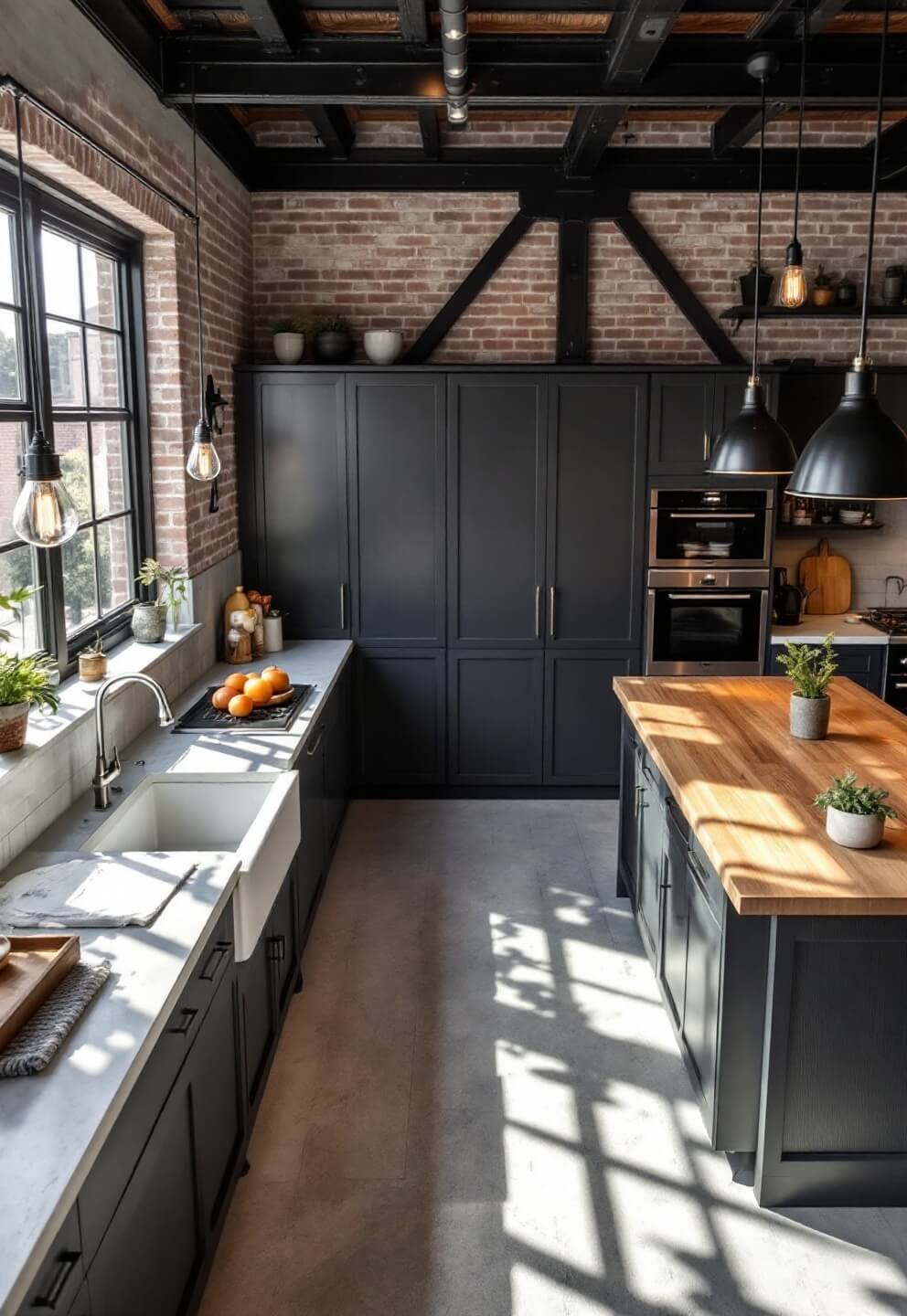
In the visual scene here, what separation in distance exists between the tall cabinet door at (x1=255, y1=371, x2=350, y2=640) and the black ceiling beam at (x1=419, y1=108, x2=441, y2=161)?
1286 mm

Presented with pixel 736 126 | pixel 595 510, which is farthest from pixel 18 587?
pixel 736 126

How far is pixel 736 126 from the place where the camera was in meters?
5.45

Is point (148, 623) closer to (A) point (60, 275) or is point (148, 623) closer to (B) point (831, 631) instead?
(A) point (60, 275)

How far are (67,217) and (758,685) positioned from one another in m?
3.28

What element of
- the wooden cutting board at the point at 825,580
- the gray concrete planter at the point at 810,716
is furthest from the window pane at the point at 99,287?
the wooden cutting board at the point at 825,580

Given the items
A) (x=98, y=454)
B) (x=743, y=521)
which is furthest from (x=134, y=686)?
(x=743, y=521)

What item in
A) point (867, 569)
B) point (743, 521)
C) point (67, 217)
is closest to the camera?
point (67, 217)

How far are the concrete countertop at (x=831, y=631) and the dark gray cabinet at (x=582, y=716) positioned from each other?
2.76 feet

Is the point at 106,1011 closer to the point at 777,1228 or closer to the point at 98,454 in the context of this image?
the point at 777,1228

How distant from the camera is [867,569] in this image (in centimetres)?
664

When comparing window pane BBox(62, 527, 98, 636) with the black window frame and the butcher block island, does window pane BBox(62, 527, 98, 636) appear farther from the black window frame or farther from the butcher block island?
the butcher block island

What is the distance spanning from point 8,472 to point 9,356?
0.37 metres

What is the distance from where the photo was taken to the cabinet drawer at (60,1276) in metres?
1.60

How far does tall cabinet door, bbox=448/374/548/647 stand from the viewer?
230 inches
